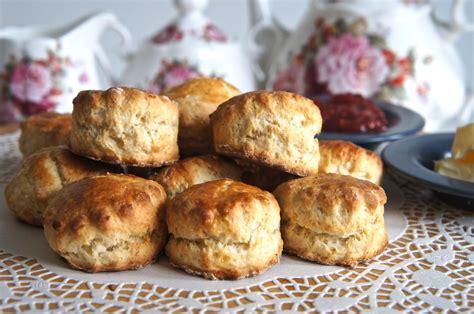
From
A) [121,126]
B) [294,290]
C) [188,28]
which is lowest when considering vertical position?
[294,290]

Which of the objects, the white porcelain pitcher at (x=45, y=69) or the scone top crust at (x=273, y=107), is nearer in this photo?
the scone top crust at (x=273, y=107)

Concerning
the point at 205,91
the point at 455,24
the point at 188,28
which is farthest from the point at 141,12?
the point at 205,91

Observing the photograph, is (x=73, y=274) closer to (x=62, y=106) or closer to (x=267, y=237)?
(x=267, y=237)

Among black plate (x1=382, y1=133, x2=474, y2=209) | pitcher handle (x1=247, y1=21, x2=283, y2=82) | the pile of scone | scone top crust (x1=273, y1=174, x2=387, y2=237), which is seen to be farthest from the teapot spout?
scone top crust (x1=273, y1=174, x2=387, y2=237)

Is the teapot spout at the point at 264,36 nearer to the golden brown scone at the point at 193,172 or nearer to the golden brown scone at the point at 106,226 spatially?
the golden brown scone at the point at 193,172

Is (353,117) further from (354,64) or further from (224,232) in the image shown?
(224,232)

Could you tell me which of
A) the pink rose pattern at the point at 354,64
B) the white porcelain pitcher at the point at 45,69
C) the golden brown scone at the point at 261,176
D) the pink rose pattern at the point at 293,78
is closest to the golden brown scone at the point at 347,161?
the golden brown scone at the point at 261,176

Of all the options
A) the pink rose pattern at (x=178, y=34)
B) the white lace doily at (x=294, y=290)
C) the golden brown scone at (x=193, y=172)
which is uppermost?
the pink rose pattern at (x=178, y=34)
